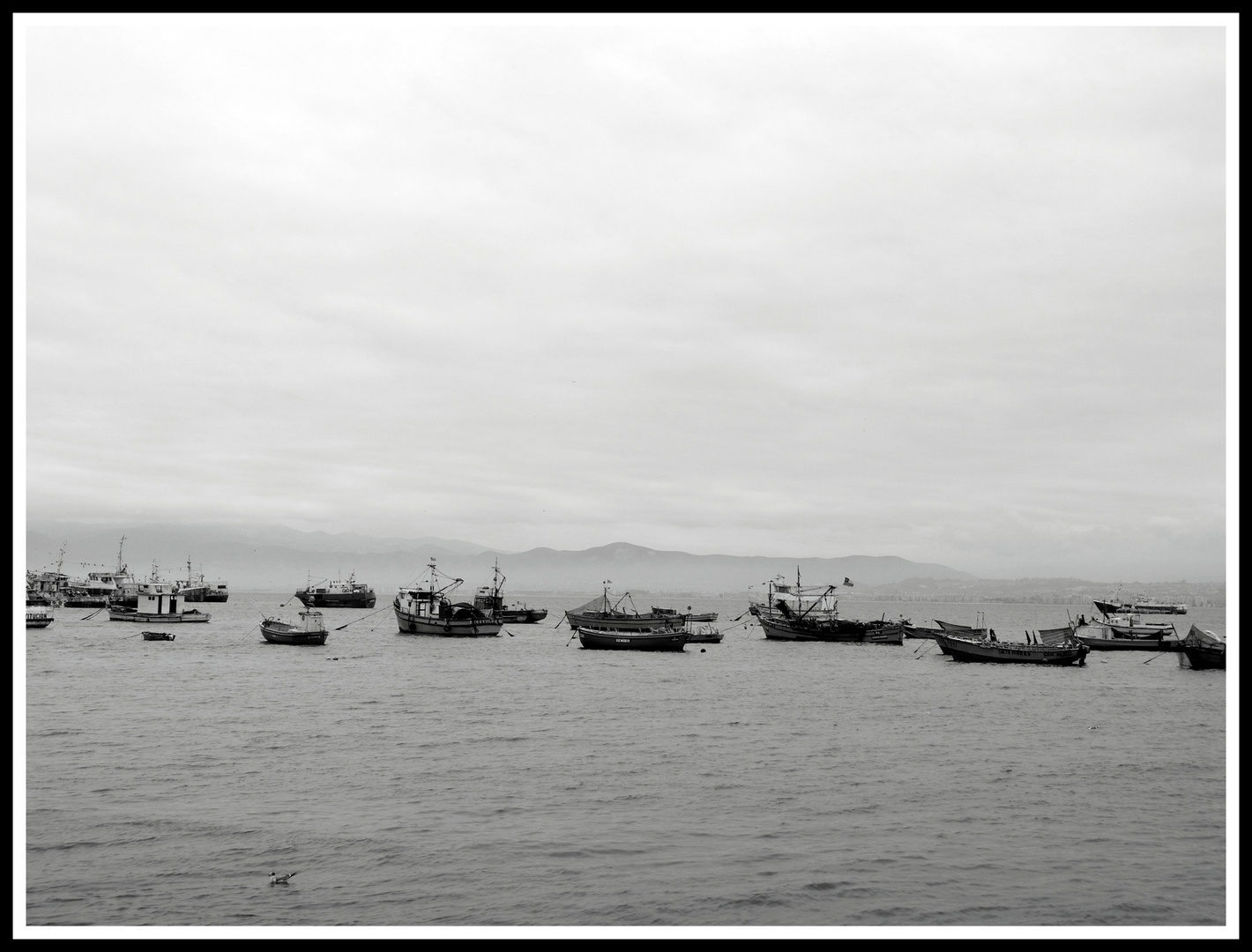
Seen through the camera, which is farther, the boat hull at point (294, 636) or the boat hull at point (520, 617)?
the boat hull at point (520, 617)

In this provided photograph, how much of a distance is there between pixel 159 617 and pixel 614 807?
12069 centimetres

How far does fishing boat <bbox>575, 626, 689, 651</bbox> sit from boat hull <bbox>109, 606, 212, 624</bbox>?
62932 millimetres

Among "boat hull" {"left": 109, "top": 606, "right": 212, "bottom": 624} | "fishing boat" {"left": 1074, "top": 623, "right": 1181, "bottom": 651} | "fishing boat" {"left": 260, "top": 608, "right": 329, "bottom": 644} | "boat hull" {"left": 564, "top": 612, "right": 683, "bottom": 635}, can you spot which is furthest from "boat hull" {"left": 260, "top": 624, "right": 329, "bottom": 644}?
"fishing boat" {"left": 1074, "top": 623, "right": 1181, "bottom": 651}

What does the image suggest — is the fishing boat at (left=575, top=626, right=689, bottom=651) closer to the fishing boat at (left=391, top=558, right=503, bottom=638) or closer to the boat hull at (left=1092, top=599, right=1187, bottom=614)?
the fishing boat at (left=391, top=558, right=503, bottom=638)

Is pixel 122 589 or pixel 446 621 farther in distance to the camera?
pixel 122 589

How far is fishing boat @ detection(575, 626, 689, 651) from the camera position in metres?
97.7

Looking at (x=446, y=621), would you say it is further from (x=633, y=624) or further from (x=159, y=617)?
(x=159, y=617)

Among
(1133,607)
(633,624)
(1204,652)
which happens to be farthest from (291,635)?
(1133,607)

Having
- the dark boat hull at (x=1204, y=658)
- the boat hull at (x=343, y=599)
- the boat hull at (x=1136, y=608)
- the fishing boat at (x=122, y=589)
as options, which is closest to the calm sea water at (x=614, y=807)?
the dark boat hull at (x=1204, y=658)

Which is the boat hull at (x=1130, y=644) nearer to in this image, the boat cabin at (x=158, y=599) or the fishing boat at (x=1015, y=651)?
the fishing boat at (x=1015, y=651)

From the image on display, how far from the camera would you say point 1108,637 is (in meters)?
112

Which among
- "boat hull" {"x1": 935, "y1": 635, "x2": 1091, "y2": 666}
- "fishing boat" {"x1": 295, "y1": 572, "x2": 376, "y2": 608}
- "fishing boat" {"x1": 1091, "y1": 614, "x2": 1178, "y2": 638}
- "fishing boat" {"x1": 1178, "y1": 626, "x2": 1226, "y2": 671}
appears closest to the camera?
"fishing boat" {"x1": 1178, "y1": 626, "x2": 1226, "y2": 671}

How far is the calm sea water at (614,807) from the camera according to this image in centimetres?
2019

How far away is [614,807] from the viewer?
27766 mm
